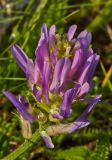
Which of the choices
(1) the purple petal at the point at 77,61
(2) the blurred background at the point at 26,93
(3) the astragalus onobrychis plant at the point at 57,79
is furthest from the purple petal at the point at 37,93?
(2) the blurred background at the point at 26,93

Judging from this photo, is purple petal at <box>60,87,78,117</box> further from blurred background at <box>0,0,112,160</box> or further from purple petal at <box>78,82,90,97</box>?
blurred background at <box>0,0,112,160</box>

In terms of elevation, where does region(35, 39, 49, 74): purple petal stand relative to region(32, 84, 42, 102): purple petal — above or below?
above

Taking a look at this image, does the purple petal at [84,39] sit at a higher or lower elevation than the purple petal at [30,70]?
lower

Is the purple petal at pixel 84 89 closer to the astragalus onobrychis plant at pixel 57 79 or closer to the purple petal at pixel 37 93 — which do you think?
the astragalus onobrychis plant at pixel 57 79

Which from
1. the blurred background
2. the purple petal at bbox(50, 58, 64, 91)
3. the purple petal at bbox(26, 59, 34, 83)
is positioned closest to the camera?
the purple petal at bbox(50, 58, 64, 91)

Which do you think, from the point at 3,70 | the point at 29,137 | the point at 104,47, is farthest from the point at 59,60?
the point at 104,47

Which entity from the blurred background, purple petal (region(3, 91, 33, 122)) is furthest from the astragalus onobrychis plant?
the blurred background

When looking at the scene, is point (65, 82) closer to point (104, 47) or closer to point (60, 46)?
point (60, 46)

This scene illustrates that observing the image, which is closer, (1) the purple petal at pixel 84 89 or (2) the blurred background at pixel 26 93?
(1) the purple petal at pixel 84 89

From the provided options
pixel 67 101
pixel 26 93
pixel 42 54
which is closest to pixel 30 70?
pixel 42 54
